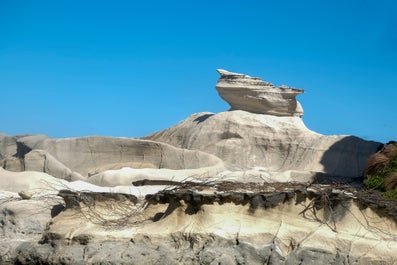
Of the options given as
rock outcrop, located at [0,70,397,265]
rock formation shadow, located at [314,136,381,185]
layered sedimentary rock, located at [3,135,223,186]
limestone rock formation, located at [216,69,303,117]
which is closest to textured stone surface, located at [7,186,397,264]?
rock outcrop, located at [0,70,397,265]

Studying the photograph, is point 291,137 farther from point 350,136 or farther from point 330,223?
point 330,223

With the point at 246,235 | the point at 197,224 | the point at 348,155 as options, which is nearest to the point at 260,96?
the point at 348,155

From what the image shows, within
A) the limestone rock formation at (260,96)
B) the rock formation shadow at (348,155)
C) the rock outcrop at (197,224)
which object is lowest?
the rock formation shadow at (348,155)

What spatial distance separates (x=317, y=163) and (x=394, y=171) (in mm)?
15938

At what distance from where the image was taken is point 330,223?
44.0 feet

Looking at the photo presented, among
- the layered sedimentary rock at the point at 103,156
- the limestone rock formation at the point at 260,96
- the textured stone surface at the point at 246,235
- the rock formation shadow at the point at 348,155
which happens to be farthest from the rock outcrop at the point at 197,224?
the limestone rock formation at the point at 260,96

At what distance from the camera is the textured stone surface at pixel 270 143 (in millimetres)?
34125

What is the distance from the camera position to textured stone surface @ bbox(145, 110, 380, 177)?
112 ft

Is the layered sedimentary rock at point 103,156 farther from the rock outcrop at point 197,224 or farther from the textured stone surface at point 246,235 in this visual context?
the textured stone surface at point 246,235

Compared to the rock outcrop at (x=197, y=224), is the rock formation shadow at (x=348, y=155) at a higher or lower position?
lower

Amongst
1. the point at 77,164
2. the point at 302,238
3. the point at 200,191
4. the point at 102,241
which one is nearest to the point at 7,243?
the point at 102,241

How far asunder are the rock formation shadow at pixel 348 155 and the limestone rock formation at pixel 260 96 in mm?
3574

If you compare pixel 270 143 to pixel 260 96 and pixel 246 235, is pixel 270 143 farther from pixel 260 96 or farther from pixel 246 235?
pixel 246 235

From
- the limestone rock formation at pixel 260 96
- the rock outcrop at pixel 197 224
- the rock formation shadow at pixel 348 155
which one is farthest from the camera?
the limestone rock formation at pixel 260 96
